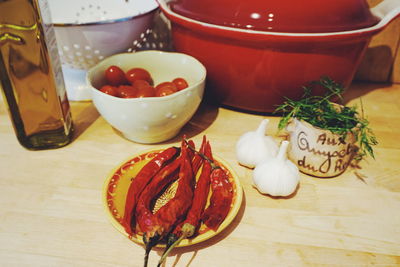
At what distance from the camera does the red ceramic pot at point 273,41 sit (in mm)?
659

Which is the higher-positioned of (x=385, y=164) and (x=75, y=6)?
(x=75, y=6)

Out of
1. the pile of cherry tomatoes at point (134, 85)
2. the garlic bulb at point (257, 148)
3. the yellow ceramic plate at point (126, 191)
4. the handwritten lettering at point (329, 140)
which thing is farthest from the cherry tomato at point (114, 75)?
the handwritten lettering at point (329, 140)

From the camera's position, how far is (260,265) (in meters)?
0.49

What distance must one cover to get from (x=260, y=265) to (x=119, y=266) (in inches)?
8.1

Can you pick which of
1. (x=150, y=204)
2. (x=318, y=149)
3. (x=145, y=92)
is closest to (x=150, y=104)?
(x=145, y=92)

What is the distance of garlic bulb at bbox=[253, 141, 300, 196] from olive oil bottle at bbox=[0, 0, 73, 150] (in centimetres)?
43

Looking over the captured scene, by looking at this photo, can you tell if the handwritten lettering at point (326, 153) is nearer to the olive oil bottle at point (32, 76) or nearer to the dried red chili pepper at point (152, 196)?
the dried red chili pepper at point (152, 196)

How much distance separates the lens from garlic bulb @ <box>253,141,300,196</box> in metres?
0.57

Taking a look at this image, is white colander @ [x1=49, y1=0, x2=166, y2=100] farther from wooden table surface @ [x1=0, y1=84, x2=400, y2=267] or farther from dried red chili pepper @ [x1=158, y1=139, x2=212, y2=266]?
dried red chili pepper @ [x1=158, y1=139, x2=212, y2=266]

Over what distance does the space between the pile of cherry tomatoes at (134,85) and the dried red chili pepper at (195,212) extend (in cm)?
18

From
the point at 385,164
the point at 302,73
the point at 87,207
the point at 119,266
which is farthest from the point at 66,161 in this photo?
the point at 385,164

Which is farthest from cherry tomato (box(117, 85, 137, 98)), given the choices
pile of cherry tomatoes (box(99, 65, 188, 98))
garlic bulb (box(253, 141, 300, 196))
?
garlic bulb (box(253, 141, 300, 196))

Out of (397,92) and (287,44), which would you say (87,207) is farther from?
(397,92)

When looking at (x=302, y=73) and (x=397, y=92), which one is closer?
(x=302, y=73)
